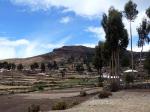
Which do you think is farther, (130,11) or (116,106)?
(130,11)

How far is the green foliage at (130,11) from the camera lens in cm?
7994

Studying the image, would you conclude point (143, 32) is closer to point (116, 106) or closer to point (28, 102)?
point (28, 102)

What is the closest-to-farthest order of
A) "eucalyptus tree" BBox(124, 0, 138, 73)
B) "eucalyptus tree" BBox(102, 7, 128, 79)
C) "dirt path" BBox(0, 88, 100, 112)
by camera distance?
"dirt path" BBox(0, 88, 100, 112) → "eucalyptus tree" BBox(102, 7, 128, 79) → "eucalyptus tree" BBox(124, 0, 138, 73)

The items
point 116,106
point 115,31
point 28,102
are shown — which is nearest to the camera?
point 116,106

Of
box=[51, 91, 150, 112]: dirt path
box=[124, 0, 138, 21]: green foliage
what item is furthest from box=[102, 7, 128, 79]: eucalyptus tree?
box=[51, 91, 150, 112]: dirt path

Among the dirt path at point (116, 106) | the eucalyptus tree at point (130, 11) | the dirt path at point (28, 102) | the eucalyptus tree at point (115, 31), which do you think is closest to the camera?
the dirt path at point (116, 106)

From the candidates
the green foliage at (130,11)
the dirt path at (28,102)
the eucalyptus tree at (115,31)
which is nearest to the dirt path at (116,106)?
the dirt path at (28,102)

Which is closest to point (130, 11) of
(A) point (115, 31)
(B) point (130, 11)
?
(B) point (130, 11)

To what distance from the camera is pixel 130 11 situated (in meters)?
80.6

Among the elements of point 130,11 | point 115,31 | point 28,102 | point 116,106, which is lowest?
point 28,102

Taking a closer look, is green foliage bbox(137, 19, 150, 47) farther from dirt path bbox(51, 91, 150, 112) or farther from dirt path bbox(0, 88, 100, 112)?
dirt path bbox(51, 91, 150, 112)

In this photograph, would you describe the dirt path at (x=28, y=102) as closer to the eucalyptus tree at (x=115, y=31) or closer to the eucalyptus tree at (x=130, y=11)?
the eucalyptus tree at (x=115, y=31)

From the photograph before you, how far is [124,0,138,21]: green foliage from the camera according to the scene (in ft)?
262

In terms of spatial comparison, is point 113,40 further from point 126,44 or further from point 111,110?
point 111,110
